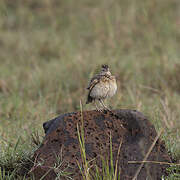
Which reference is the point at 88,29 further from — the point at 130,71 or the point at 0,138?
the point at 0,138

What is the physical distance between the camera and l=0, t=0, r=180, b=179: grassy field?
15.8ft

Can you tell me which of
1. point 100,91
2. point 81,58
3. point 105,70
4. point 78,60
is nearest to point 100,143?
point 100,91

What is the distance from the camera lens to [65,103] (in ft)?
20.2

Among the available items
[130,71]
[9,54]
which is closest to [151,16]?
[130,71]

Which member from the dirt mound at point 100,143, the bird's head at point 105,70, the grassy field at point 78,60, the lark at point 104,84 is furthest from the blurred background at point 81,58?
the bird's head at point 105,70

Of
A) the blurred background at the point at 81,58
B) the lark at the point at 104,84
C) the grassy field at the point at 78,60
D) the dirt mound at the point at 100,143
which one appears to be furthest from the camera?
the blurred background at the point at 81,58

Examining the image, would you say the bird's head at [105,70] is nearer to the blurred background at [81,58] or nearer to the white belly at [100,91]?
the white belly at [100,91]

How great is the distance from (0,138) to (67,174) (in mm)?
1345

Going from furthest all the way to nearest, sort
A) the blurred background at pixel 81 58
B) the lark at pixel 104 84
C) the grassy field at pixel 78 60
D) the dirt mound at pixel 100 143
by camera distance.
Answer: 1. the blurred background at pixel 81 58
2. the grassy field at pixel 78 60
3. the lark at pixel 104 84
4. the dirt mound at pixel 100 143

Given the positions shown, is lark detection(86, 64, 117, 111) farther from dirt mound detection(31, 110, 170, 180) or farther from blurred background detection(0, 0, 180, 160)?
blurred background detection(0, 0, 180, 160)

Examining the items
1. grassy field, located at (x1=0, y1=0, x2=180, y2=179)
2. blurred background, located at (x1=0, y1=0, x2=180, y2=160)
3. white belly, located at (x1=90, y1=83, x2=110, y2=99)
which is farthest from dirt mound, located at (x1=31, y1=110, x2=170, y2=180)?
blurred background, located at (x1=0, y1=0, x2=180, y2=160)

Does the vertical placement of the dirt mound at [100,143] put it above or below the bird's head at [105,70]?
below

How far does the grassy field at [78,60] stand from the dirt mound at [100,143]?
314mm

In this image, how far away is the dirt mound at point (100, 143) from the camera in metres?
3.02
